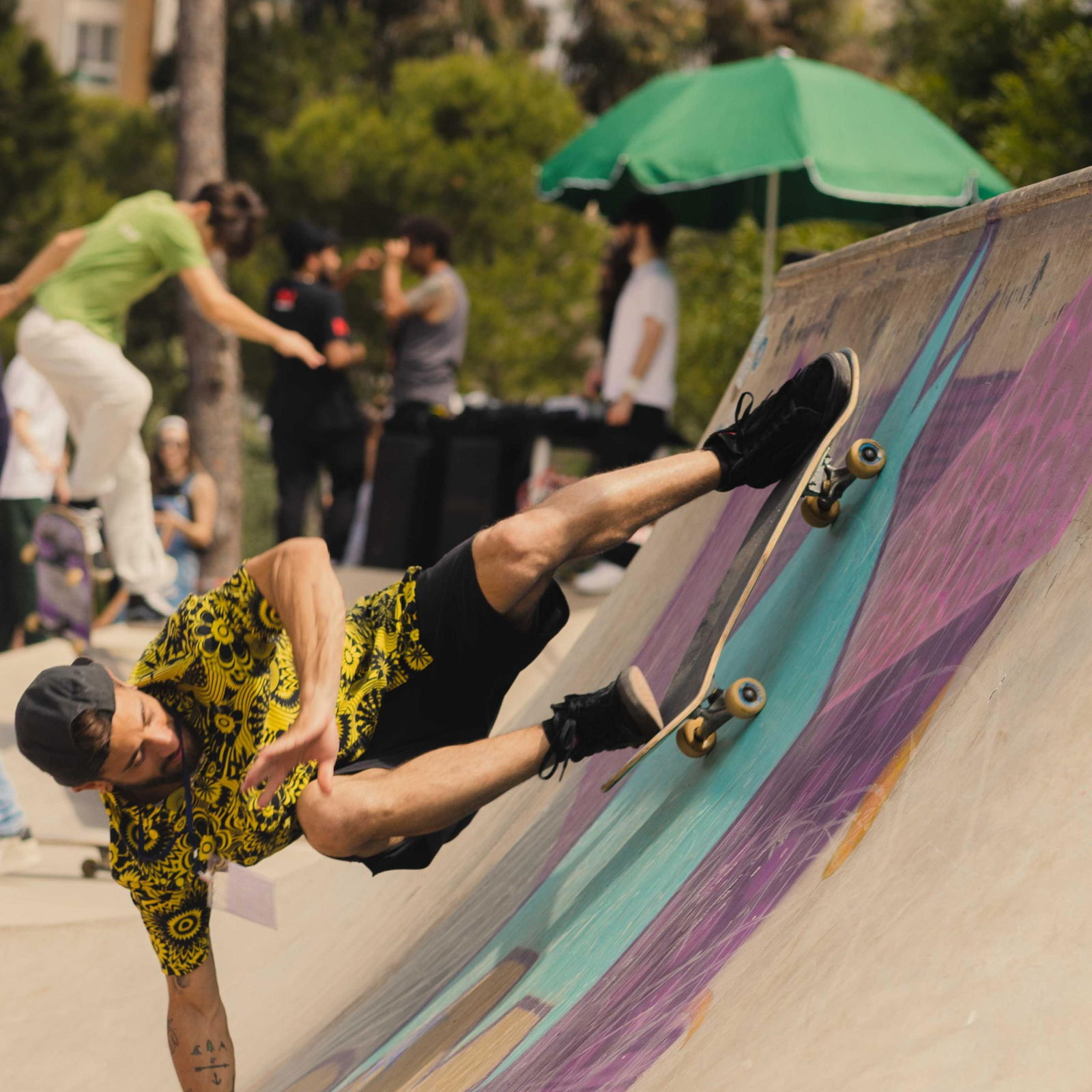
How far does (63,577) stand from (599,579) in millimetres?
2925

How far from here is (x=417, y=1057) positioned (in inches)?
112

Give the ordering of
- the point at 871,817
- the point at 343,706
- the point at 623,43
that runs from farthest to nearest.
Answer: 1. the point at 623,43
2. the point at 343,706
3. the point at 871,817

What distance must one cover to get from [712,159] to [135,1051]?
5839 mm

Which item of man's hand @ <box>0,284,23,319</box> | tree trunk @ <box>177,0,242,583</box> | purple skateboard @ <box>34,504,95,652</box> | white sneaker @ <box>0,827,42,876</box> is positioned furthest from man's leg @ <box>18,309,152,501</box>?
tree trunk @ <box>177,0,242,583</box>

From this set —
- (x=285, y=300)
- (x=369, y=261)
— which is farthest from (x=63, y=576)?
(x=369, y=261)

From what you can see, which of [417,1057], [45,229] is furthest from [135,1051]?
[45,229]

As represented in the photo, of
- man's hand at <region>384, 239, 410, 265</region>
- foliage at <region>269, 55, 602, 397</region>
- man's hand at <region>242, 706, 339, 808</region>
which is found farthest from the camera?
foliage at <region>269, 55, 602, 397</region>

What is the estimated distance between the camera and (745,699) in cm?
288

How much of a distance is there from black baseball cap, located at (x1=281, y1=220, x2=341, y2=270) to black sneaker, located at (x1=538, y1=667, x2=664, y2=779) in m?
5.84

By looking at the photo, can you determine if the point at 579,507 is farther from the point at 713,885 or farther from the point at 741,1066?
the point at 741,1066

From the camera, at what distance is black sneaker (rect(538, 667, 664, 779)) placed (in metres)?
2.79

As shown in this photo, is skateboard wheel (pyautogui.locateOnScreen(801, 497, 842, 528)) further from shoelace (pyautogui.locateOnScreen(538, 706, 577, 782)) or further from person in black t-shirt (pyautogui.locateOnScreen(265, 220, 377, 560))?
person in black t-shirt (pyautogui.locateOnScreen(265, 220, 377, 560))

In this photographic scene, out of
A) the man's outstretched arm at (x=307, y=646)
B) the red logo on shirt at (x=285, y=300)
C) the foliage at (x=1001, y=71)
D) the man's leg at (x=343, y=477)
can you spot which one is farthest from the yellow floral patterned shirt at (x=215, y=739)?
the foliage at (x=1001, y=71)

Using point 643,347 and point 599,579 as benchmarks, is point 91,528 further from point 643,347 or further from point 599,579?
point 643,347
